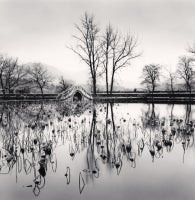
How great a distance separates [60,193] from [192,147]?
454 centimetres

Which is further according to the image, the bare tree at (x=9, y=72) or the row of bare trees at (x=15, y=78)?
the row of bare trees at (x=15, y=78)

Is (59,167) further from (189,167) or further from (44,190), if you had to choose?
(189,167)

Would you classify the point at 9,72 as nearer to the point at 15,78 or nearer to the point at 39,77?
the point at 39,77

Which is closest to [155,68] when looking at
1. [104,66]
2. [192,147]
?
[104,66]

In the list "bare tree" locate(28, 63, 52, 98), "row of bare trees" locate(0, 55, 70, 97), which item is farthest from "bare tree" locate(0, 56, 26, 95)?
"bare tree" locate(28, 63, 52, 98)

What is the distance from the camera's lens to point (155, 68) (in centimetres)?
6825

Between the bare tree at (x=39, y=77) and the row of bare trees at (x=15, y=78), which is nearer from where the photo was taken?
the row of bare trees at (x=15, y=78)

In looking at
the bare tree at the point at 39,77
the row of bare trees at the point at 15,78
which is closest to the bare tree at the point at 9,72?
the row of bare trees at the point at 15,78

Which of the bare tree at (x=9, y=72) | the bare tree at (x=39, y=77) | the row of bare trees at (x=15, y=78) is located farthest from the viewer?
the bare tree at (x=39, y=77)

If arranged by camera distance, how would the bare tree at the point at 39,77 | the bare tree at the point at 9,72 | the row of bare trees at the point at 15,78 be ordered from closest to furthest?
1. the bare tree at the point at 9,72
2. the row of bare trees at the point at 15,78
3. the bare tree at the point at 39,77

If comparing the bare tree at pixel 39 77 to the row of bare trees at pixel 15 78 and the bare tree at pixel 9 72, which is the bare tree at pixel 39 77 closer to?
the row of bare trees at pixel 15 78

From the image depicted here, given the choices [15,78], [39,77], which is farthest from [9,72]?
[15,78]

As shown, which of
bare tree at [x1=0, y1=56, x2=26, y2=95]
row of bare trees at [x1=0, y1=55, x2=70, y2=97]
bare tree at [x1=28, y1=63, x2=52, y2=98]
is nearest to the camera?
bare tree at [x1=0, y1=56, x2=26, y2=95]

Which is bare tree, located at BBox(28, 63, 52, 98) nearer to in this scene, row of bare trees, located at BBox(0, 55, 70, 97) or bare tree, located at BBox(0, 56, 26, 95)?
row of bare trees, located at BBox(0, 55, 70, 97)
